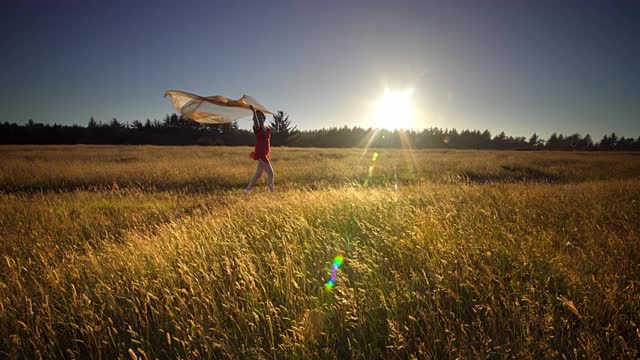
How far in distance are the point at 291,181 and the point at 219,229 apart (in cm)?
874

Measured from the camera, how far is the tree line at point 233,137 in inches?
2451

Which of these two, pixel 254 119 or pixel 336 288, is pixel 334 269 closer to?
pixel 336 288

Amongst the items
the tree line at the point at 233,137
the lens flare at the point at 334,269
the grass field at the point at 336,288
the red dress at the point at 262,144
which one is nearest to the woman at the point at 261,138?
the red dress at the point at 262,144

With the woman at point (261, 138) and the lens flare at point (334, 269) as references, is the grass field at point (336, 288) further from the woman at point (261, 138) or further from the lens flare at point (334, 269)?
the woman at point (261, 138)

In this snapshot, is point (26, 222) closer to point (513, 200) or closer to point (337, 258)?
point (337, 258)

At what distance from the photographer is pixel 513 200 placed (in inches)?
227

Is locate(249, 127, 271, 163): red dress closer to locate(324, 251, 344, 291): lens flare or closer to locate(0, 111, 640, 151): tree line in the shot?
locate(324, 251, 344, 291): lens flare

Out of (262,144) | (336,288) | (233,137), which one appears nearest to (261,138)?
(262,144)

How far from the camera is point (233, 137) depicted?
6856cm

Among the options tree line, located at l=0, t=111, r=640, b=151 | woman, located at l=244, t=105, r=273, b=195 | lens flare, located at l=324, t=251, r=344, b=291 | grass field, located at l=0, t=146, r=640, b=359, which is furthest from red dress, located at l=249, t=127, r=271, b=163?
tree line, located at l=0, t=111, r=640, b=151

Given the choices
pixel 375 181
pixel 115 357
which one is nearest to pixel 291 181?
pixel 375 181

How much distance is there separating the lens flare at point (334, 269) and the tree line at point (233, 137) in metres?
54.5

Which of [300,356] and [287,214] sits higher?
[287,214]

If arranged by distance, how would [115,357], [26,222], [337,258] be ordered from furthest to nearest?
[26,222] < [337,258] < [115,357]
